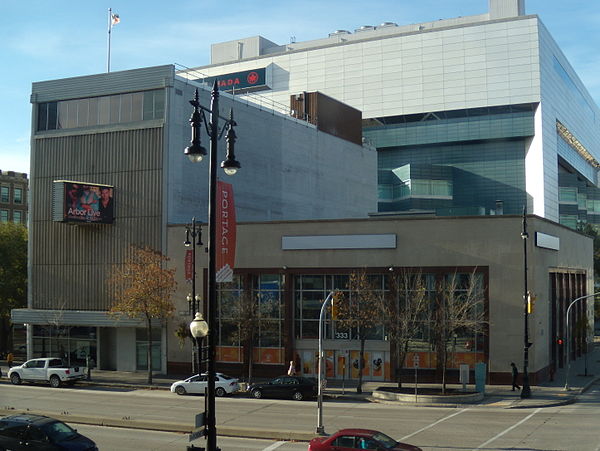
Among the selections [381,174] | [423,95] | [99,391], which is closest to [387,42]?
[423,95]

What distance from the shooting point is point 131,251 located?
166 ft

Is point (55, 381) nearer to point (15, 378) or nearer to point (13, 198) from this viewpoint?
point (15, 378)

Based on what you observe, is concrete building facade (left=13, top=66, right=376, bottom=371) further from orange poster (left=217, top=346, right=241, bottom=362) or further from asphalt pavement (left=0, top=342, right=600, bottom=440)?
orange poster (left=217, top=346, right=241, bottom=362)

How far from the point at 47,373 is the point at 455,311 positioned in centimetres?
2492

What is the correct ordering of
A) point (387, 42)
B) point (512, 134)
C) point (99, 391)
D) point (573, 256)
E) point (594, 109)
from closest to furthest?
point (99, 391)
point (573, 256)
point (512, 134)
point (387, 42)
point (594, 109)

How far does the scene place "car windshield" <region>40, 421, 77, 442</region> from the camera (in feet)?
72.0

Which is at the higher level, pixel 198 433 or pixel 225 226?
pixel 225 226

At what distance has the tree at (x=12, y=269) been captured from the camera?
57312mm

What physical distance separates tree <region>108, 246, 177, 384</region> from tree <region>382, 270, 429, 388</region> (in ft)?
46.4

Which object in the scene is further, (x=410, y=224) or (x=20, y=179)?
(x=20, y=179)

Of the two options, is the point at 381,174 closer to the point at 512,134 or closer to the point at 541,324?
the point at 512,134

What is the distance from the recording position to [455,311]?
4100 cm

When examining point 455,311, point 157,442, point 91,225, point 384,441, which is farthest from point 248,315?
point 384,441

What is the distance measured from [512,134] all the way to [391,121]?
70.3 feet
